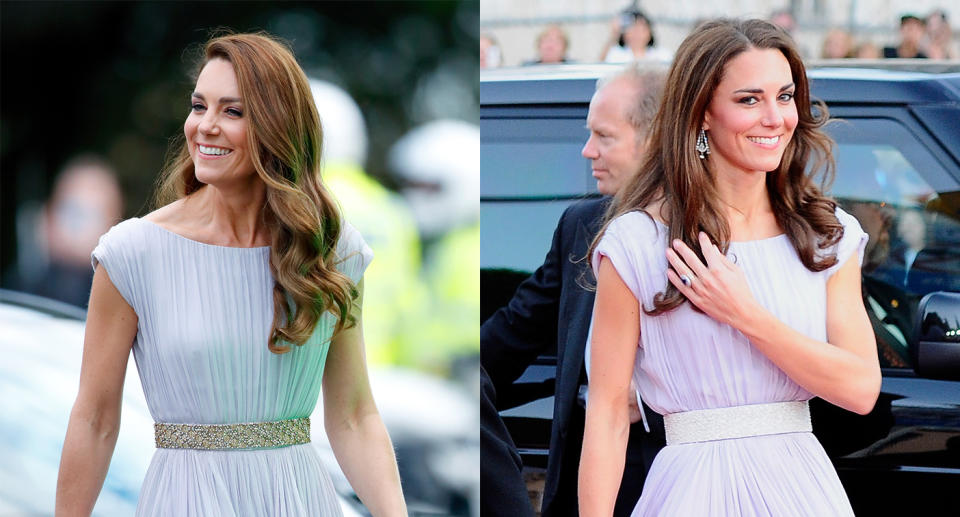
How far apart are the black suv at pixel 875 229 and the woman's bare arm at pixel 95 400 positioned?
3.83 ft

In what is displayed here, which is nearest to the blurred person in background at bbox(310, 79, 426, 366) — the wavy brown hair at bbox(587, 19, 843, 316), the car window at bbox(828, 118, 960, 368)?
the car window at bbox(828, 118, 960, 368)

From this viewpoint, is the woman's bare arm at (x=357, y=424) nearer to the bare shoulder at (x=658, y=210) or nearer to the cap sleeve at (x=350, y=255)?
the cap sleeve at (x=350, y=255)

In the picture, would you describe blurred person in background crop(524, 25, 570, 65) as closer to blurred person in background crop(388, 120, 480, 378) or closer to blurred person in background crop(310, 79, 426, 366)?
blurred person in background crop(388, 120, 480, 378)

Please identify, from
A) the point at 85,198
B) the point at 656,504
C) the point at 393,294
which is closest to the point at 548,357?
the point at 656,504

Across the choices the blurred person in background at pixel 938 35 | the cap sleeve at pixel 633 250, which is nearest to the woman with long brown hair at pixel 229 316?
the cap sleeve at pixel 633 250

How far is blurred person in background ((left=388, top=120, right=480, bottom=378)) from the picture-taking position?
24.9 feet

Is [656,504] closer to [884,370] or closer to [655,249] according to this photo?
[655,249]

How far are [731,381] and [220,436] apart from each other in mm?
1149

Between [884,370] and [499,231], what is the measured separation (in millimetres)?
1130

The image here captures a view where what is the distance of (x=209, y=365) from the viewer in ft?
9.87

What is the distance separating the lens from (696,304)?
9.50 feet

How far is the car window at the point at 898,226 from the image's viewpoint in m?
3.61

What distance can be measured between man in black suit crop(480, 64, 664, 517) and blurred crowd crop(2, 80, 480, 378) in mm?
2526

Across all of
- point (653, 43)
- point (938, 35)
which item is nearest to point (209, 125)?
point (653, 43)
